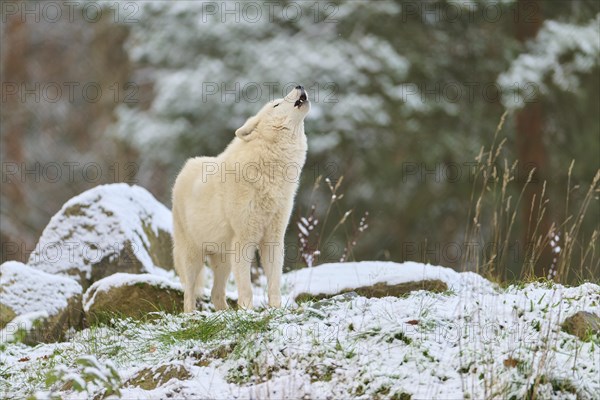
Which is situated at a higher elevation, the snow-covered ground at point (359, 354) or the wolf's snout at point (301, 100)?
the wolf's snout at point (301, 100)

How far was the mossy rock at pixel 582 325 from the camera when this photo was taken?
4.46 meters

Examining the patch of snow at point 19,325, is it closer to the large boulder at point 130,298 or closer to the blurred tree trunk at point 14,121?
the large boulder at point 130,298

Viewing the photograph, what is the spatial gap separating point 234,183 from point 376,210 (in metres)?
6.75

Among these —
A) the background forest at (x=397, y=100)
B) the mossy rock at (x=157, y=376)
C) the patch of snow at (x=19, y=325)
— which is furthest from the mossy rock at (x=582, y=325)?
the background forest at (x=397, y=100)

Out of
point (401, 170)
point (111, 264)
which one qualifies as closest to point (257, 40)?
point (401, 170)

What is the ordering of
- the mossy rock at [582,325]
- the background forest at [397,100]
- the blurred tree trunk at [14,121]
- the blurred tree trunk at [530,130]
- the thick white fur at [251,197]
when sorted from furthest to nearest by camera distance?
the blurred tree trunk at [14,121]
the blurred tree trunk at [530,130]
the background forest at [397,100]
the thick white fur at [251,197]
the mossy rock at [582,325]

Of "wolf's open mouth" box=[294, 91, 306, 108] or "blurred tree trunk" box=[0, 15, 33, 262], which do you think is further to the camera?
"blurred tree trunk" box=[0, 15, 33, 262]

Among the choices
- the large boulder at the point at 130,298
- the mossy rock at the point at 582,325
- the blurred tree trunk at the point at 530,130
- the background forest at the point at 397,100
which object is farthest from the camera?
the blurred tree trunk at the point at 530,130

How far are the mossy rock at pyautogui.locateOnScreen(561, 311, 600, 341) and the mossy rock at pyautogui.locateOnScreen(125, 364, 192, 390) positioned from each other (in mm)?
1990

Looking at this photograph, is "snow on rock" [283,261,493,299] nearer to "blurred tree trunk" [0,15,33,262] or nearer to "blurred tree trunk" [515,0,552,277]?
"blurred tree trunk" [515,0,552,277]

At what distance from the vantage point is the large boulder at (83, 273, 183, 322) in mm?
6504

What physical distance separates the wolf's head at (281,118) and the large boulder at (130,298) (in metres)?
1.36

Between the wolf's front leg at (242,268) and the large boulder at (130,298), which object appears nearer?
the wolf's front leg at (242,268)

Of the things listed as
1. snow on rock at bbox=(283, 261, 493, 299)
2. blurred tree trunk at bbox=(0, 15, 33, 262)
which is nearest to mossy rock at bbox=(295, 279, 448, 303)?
snow on rock at bbox=(283, 261, 493, 299)
